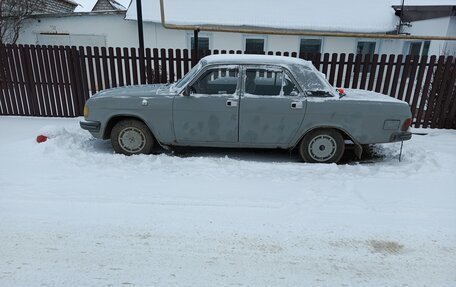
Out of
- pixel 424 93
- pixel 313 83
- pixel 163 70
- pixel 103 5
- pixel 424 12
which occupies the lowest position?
pixel 424 93

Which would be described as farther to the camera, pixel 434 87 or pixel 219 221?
pixel 434 87

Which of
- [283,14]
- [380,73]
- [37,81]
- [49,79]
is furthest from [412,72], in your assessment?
[37,81]

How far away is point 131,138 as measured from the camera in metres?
5.09

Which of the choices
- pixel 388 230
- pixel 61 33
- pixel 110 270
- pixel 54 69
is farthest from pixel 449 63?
pixel 61 33

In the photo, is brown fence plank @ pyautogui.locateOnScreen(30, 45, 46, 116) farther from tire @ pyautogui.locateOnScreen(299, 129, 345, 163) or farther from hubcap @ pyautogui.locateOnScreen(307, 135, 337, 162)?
hubcap @ pyautogui.locateOnScreen(307, 135, 337, 162)

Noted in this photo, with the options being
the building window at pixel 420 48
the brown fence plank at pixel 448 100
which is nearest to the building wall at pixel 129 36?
the building window at pixel 420 48

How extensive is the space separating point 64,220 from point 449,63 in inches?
309

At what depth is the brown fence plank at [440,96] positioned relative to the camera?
6886 mm

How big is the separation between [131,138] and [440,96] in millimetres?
6664

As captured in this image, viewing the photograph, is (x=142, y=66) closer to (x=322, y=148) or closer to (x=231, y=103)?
(x=231, y=103)

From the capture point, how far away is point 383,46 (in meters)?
13.4

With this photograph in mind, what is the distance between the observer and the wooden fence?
23.0ft

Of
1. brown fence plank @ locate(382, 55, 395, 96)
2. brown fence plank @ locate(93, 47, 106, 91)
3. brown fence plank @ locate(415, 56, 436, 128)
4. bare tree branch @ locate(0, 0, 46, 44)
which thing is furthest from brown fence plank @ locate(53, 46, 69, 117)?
brown fence plank @ locate(415, 56, 436, 128)

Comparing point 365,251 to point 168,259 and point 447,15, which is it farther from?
point 447,15
